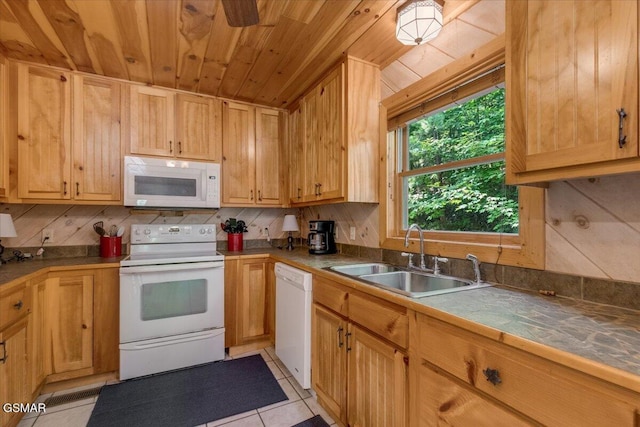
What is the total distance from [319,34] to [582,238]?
179cm

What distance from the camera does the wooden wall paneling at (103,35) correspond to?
160cm

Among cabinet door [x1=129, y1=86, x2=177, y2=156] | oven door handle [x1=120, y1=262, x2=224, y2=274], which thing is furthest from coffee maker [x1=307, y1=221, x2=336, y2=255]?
cabinet door [x1=129, y1=86, x2=177, y2=156]

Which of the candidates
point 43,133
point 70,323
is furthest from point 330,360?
point 43,133

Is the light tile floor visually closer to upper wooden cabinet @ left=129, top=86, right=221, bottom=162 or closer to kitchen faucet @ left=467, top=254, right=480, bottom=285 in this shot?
kitchen faucet @ left=467, top=254, right=480, bottom=285

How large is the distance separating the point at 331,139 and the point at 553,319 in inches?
69.3

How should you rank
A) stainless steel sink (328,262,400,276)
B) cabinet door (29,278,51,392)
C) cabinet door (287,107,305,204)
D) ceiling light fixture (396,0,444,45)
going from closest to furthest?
ceiling light fixture (396,0,444,45) < cabinet door (29,278,51,392) < stainless steel sink (328,262,400,276) < cabinet door (287,107,305,204)

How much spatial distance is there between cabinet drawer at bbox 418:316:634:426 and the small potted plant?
2314 mm

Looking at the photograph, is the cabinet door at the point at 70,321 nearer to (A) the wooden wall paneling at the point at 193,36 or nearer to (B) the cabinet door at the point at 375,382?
(A) the wooden wall paneling at the point at 193,36

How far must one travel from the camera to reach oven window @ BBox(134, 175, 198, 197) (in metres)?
2.44

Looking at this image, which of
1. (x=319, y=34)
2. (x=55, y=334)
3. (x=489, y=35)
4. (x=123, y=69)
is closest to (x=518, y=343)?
(x=489, y=35)

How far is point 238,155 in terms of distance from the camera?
9.61ft

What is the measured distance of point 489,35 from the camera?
146cm

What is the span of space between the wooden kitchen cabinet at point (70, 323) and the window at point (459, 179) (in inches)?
88.5

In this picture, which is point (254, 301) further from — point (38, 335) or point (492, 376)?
point (492, 376)
